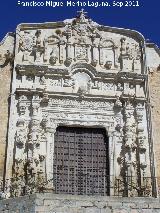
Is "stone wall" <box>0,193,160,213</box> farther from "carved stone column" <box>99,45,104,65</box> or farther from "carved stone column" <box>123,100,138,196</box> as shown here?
"carved stone column" <box>99,45,104,65</box>

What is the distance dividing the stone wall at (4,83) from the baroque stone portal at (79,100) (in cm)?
16

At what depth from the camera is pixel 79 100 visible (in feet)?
43.3

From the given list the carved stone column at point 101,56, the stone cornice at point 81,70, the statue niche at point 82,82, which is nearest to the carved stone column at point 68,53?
the stone cornice at point 81,70

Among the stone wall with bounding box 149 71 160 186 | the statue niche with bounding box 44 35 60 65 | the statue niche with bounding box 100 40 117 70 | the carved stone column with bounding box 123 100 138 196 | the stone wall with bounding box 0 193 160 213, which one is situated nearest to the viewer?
the stone wall with bounding box 0 193 160 213

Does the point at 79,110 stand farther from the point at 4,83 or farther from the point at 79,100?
the point at 4,83

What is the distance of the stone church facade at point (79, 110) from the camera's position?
12.1m

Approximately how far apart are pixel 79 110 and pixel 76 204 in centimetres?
454

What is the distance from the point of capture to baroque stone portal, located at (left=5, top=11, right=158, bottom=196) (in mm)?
12078

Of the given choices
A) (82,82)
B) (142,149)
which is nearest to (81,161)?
(142,149)

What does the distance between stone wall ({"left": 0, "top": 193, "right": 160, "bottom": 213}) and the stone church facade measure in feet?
7.41

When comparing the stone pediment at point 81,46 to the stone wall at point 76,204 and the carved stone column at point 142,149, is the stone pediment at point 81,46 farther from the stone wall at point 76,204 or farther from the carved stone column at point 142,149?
the stone wall at point 76,204

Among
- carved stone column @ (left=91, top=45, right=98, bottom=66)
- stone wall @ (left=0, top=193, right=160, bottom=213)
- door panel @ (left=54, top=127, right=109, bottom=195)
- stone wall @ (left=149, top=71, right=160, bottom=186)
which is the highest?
carved stone column @ (left=91, top=45, right=98, bottom=66)

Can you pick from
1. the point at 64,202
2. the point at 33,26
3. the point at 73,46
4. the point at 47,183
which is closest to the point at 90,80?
the point at 73,46

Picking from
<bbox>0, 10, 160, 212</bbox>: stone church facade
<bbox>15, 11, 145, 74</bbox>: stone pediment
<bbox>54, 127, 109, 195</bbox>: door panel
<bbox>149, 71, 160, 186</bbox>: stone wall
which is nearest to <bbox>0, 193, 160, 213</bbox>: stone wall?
<bbox>0, 10, 160, 212</bbox>: stone church facade
